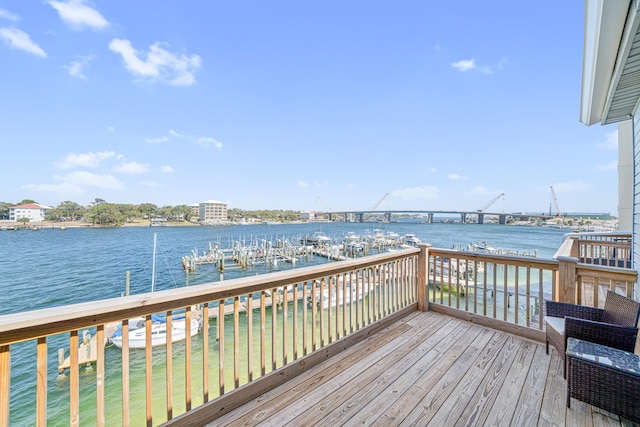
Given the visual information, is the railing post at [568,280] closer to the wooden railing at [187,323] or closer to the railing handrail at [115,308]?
the wooden railing at [187,323]

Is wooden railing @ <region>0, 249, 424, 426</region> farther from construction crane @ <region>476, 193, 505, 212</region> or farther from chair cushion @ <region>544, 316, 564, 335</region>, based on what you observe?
construction crane @ <region>476, 193, 505, 212</region>

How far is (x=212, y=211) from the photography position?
199 feet

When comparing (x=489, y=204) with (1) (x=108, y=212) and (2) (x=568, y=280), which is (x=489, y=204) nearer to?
(2) (x=568, y=280)

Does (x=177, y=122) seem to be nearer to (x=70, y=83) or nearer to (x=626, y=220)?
(x=70, y=83)

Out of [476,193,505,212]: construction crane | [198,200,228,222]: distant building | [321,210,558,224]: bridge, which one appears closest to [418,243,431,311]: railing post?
[321,210,558,224]: bridge

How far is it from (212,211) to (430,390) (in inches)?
2547

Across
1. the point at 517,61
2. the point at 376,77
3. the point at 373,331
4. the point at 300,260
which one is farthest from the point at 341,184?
the point at 373,331

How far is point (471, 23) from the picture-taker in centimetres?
618

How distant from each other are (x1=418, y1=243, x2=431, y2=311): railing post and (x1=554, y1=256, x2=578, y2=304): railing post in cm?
134

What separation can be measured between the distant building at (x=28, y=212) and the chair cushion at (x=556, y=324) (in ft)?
225

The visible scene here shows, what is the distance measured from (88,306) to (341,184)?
36.1m

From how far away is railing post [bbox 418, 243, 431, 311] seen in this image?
3.44 metres

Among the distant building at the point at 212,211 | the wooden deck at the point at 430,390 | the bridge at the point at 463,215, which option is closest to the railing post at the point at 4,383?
the wooden deck at the point at 430,390

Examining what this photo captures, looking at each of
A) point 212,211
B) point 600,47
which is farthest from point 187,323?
point 212,211
